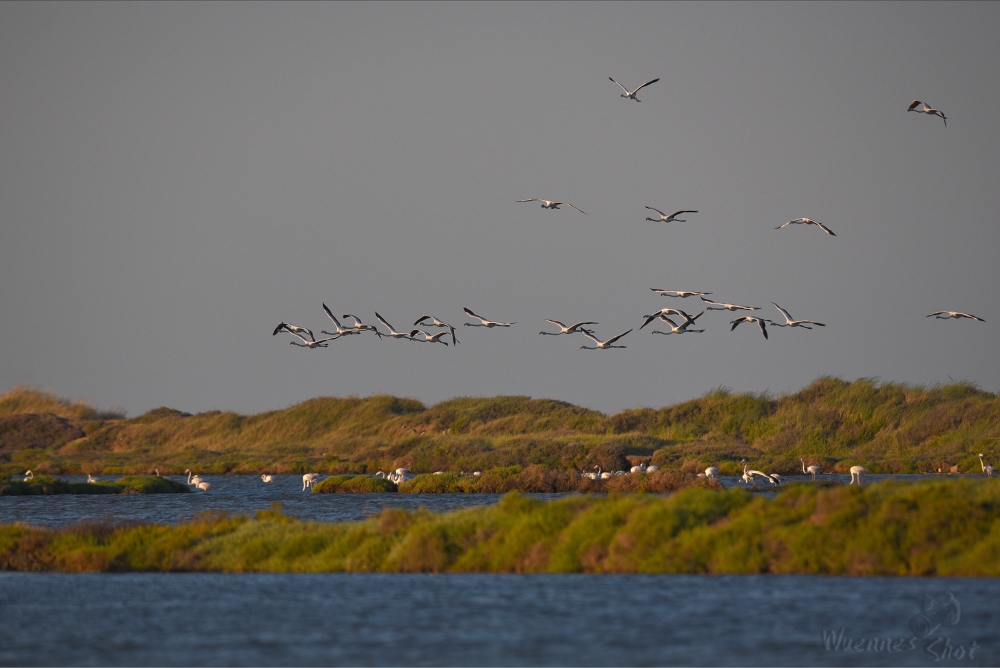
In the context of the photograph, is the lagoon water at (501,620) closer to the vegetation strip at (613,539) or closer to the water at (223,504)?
the vegetation strip at (613,539)

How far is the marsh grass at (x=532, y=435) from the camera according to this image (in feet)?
214

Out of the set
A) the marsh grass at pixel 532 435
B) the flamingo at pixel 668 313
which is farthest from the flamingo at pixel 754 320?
the marsh grass at pixel 532 435

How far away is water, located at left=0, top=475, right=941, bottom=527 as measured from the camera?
41.2 meters

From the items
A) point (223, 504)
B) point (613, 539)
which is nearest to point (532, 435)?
point (223, 504)

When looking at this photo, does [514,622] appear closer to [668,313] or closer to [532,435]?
[668,313]

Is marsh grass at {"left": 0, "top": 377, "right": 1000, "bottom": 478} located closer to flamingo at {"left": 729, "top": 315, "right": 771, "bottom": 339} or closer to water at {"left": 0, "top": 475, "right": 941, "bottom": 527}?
water at {"left": 0, "top": 475, "right": 941, "bottom": 527}

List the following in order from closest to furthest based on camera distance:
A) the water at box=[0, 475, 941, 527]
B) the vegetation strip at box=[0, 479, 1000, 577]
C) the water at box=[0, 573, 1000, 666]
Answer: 1. the water at box=[0, 573, 1000, 666]
2. the vegetation strip at box=[0, 479, 1000, 577]
3. the water at box=[0, 475, 941, 527]

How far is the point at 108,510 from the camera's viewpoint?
44844mm

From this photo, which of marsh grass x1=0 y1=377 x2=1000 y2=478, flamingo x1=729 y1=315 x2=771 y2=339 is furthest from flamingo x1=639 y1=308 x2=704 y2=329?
marsh grass x1=0 y1=377 x2=1000 y2=478

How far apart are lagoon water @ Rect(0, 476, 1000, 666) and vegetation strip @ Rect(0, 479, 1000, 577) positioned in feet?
1.28

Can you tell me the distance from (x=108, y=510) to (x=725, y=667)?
105ft

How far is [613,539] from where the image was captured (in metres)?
24.9

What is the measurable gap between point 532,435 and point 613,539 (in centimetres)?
5668

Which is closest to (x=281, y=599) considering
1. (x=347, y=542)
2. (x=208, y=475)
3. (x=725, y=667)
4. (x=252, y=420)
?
(x=347, y=542)
